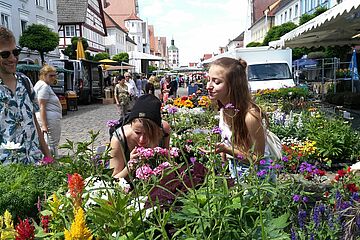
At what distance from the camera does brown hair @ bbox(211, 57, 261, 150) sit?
2.56 m

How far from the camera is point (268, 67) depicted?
15352 mm

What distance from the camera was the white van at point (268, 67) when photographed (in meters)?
14.8

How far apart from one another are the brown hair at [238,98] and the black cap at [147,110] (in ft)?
1.38

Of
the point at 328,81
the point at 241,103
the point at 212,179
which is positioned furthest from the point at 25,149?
the point at 328,81

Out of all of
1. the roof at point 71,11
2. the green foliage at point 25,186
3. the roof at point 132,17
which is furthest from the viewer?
the roof at point 132,17

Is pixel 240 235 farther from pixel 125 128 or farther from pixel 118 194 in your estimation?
pixel 125 128

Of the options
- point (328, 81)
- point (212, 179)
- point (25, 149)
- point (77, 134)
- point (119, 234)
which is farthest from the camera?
point (328, 81)

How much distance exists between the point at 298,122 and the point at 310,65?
21.5 m

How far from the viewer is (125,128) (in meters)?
2.71

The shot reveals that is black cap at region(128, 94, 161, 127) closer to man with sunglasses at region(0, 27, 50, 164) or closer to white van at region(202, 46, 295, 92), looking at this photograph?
man with sunglasses at region(0, 27, 50, 164)

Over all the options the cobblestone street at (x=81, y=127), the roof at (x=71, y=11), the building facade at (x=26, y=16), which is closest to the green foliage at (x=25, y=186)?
the cobblestone street at (x=81, y=127)

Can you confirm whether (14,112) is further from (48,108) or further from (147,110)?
(48,108)

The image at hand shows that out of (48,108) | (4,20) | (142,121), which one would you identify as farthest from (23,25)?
(142,121)

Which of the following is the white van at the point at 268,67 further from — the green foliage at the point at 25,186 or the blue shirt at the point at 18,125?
the green foliage at the point at 25,186
